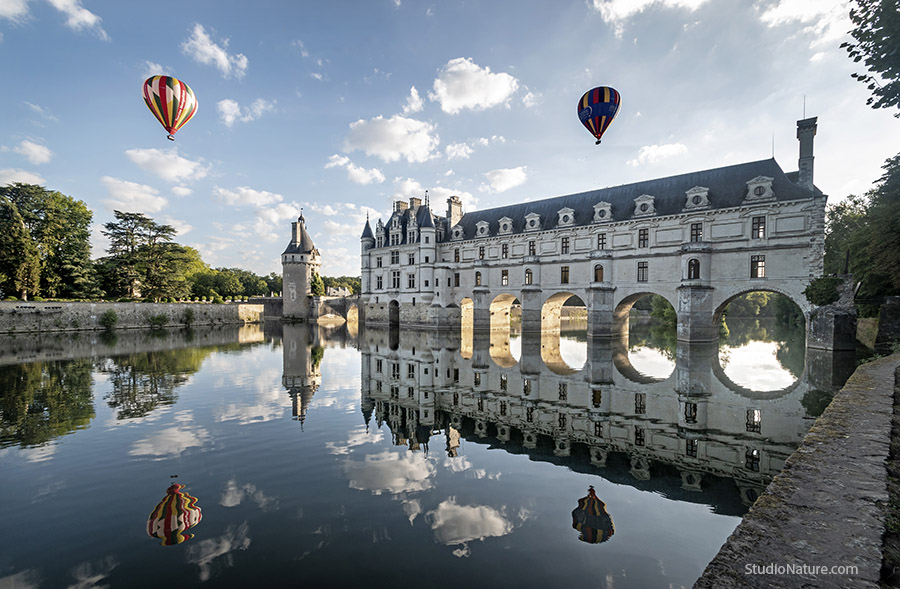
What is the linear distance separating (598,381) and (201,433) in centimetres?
1163

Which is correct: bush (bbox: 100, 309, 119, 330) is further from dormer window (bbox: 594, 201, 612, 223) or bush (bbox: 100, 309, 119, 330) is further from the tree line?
dormer window (bbox: 594, 201, 612, 223)

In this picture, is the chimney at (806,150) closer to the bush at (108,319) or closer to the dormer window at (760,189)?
the dormer window at (760,189)

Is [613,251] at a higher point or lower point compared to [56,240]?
lower

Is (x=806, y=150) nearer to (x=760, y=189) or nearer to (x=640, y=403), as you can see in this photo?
(x=760, y=189)

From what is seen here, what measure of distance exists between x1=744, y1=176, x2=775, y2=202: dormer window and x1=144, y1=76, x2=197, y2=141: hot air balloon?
30409 mm

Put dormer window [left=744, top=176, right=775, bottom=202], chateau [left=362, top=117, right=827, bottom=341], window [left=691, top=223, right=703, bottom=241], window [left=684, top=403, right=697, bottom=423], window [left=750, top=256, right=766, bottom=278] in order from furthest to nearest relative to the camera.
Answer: window [left=691, top=223, right=703, bottom=241], window [left=750, top=256, right=766, bottom=278], dormer window [left=744, top=176, right=775, bottom=202], chateau [left=362, top=117, right=827, bottom=341], window [left=684, top=403, right=697, bottom=423]

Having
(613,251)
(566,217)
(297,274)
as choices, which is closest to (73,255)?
(297,274)

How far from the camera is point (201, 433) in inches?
321

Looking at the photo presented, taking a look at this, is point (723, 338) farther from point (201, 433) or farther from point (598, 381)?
point (201, 433)

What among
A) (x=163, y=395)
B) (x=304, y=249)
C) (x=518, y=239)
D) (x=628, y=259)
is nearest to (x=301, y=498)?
(x=163, y=395)

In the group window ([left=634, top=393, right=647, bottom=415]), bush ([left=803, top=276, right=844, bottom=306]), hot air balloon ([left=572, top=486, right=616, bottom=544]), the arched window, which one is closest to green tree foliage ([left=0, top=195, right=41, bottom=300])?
window ([left=634, top=393, right=647, bottom=415])

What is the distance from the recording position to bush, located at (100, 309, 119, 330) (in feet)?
124

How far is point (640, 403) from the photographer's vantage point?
34.9 feet

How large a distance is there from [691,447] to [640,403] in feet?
10.6
